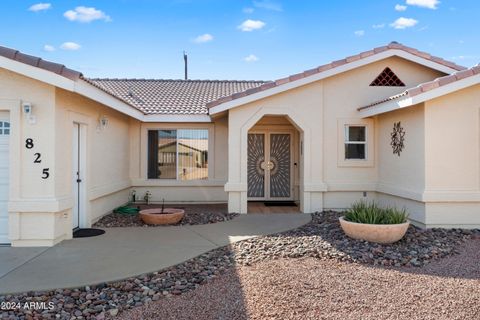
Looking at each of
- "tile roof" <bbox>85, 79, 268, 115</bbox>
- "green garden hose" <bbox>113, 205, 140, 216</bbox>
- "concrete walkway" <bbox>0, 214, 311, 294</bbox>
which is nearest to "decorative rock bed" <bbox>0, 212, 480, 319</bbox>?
"concrete walkway" <bbox>0, 214, 311, 294</bbox>

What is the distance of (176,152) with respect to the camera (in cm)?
1403

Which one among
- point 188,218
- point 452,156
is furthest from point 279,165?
point 452,156

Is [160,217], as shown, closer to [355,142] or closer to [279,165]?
[279,165]

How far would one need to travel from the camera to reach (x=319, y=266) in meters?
6.58

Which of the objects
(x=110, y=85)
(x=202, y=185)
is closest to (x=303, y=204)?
(x=202, y=185)

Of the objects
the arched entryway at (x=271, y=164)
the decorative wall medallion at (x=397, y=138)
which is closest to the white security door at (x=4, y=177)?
the arched entryway at (x=271, y=164)

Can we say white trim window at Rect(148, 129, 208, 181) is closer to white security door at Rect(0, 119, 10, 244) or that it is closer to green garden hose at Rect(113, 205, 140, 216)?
green garden hose at Rect(113, 205, 140, 216)

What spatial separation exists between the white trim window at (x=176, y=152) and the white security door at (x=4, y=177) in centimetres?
643

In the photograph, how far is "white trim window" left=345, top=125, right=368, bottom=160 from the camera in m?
11.9

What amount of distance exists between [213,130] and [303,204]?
447 cm

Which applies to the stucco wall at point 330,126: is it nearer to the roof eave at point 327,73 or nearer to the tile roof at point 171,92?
the roof eave at point 327,73

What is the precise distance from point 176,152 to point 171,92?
4219 millimetres

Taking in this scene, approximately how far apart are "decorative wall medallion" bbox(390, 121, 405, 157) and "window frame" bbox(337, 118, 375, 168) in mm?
996

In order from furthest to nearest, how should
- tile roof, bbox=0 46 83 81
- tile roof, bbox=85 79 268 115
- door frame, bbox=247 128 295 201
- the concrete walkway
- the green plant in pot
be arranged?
door frame, bbox=247 128 295 201, tile roof, bbox=85 79 268 115, the green plant in pot, tile roof, bbox=0 46 83 81, the concrete walkway
